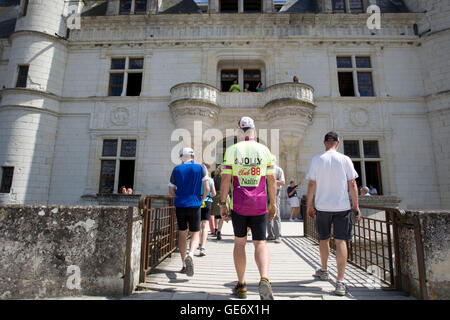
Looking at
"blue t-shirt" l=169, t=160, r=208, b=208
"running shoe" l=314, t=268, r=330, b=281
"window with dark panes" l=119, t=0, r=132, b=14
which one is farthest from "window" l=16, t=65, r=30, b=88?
"running shoe" l=314, t=268, r=330, b=281

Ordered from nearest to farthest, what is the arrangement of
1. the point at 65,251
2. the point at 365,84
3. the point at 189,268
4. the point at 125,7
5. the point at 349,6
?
the point at 65,251, the point at 189,268, the point at 365,84, the point at 349,6, the point at 125,7

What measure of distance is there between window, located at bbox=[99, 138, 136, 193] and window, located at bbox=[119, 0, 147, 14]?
746cm

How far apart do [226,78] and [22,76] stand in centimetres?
1012

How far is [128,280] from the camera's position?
2.69 meters

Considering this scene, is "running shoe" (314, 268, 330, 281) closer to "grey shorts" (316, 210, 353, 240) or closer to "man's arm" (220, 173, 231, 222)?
"grey shorts" (316, 210, 353, 240)

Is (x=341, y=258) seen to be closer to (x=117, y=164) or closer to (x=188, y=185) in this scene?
(x=188, y=185)

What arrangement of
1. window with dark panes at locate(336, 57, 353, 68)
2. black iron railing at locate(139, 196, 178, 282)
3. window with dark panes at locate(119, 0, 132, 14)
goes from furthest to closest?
window with dark panes at locate(119, 0, 132, 14)
window with dark panes at locate(336, 57, 353, 68)
black iron railing at locate(139, 196, 178, 282)

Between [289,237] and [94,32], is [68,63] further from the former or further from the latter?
[289,237]

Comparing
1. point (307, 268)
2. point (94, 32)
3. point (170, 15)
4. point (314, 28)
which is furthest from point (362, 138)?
point (94, 32)

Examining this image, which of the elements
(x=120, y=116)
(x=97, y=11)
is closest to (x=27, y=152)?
(x=120, y=116)

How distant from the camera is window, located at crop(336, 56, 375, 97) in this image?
1220 centimetres

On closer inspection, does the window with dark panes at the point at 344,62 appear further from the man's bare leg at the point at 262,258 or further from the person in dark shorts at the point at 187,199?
the man's bare leg at the point at 262,258

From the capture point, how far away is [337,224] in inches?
115

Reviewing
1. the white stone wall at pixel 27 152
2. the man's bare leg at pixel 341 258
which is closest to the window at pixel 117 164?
the white stone wall at pixel 27 152
